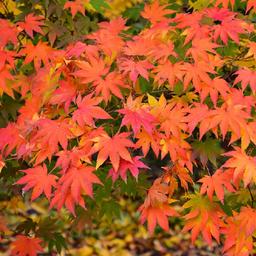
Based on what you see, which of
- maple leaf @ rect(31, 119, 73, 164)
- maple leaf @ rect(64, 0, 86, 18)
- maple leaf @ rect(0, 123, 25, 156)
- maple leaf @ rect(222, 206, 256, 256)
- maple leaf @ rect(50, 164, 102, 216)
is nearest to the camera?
maple leaf @ rect(50, 164, 102, 216)

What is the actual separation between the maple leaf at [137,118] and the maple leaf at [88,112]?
10cm

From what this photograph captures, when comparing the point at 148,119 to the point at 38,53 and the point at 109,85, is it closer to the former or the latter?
the point at 109,85

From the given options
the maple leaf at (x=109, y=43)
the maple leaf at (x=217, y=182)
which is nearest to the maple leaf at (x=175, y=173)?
the maple leaf at (x=217, y=182)

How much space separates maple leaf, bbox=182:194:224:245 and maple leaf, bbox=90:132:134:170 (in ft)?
1.90

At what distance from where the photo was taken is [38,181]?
8.39 ft

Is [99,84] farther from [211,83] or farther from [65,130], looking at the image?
[211,83]

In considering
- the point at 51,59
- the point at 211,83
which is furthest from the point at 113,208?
the point at 211,83

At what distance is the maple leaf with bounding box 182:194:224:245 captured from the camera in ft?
8.78

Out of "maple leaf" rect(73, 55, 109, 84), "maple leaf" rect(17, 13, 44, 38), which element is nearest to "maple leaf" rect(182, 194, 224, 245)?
"maple leaf" rect(73, 55, 109, 84)

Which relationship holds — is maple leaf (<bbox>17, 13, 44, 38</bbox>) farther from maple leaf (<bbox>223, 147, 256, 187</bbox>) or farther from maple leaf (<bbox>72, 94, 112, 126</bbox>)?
maple leaf (<bbox>223, 147, 256, 187</bbox>)

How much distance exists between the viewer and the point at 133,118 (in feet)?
7.97

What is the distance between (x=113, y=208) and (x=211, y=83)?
5.25 ft

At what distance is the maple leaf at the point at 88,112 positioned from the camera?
2480 mm

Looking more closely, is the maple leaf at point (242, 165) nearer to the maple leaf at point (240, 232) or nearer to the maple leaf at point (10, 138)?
the maple leaf at point (240, 232)
